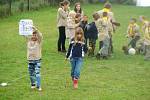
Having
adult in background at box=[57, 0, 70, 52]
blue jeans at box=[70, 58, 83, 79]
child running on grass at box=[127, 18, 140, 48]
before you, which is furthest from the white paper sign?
child running on grass at box=[127, 18, 140, 48]

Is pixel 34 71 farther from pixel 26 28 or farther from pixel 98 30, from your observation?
pixel 98 30

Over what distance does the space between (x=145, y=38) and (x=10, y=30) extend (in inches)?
Answer: 403

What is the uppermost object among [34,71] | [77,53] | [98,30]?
[98,30]

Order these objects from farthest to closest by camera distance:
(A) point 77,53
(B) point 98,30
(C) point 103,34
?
(B) point 98,30 → (C) point 103,34 → (A) point 77,53

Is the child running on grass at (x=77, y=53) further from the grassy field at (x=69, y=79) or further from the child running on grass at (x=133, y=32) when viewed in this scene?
the child running on grass at (x=133, y=32)

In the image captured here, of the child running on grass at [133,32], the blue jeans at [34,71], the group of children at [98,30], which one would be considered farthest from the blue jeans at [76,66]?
the child running on grass at [133,32]

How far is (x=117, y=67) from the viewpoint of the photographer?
51.6ft

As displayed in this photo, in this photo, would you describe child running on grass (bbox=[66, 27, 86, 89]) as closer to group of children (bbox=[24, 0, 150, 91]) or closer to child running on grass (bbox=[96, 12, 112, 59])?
group of children (bbox=[24, 0, 150, 91])

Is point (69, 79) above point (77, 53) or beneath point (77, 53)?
beneath

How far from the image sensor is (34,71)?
40.1ft

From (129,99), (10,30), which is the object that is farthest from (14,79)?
(10,30)

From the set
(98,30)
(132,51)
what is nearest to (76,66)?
(98,30)

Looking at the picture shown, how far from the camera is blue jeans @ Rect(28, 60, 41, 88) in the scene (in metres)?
12.0

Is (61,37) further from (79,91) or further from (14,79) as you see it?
(79,91)
